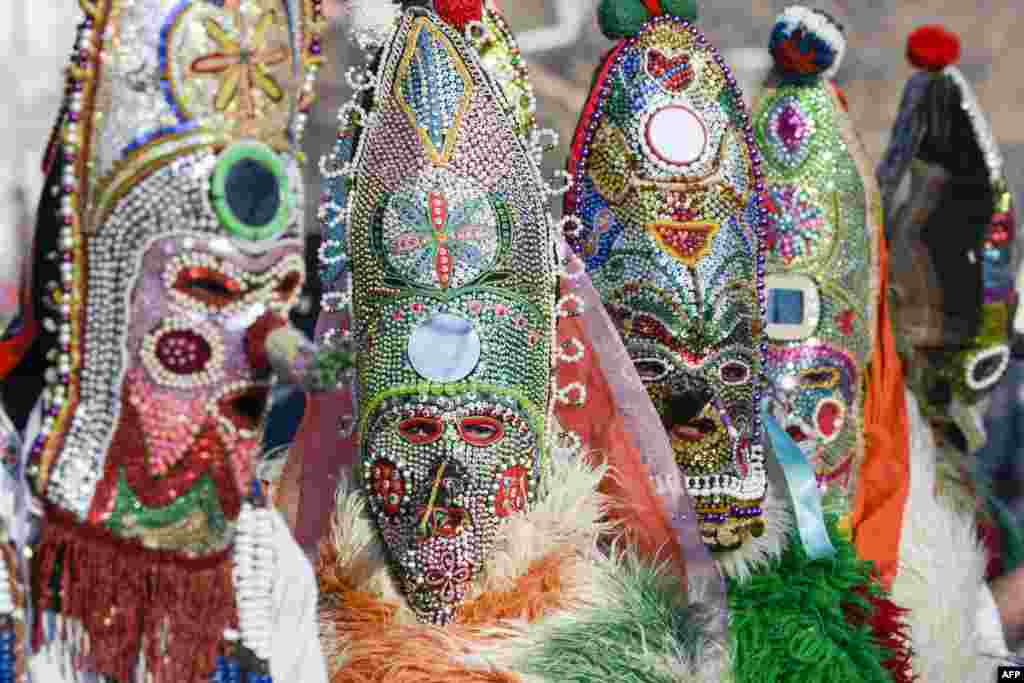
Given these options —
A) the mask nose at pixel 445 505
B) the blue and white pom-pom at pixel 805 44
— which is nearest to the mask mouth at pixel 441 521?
the mask nose at pixel 445 505

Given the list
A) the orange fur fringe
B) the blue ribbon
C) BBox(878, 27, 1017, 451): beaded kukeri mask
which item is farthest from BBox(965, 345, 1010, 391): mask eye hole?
the orange fur fringe

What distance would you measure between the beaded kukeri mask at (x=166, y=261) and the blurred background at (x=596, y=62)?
126 cm

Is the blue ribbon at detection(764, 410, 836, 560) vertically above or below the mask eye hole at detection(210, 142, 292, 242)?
below

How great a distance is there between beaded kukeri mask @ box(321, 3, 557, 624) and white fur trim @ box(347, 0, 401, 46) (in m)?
0.03

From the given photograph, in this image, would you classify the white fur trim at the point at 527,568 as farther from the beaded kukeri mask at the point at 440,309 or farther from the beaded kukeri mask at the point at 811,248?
the beaded kukeri mask at the point at 811,248

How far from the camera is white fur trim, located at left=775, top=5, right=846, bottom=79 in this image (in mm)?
2254

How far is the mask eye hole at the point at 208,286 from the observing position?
4.31ft

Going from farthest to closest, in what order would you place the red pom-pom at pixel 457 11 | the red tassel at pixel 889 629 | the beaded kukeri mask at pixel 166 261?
1. the red tassel at pixel 889 629
2. the red pom-pom at pixel 457 11
3. the beaded kukeri mask at pixel 166 261

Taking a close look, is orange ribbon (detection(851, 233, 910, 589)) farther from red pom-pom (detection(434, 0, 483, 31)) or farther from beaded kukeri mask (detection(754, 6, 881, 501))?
red pom-pom (detection(434, 0, 483, 31))

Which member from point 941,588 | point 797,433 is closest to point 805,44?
point 797,433

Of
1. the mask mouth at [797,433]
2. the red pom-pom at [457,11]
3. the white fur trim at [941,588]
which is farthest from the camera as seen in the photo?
the mask mouth at [797,433]

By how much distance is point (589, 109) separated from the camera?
2006 millimetres

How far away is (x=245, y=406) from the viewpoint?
4.47ft

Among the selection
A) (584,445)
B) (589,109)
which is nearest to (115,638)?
(584,445)
